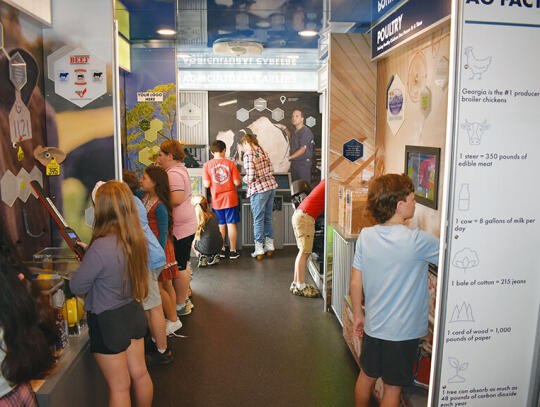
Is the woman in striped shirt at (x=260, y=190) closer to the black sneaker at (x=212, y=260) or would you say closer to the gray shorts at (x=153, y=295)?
the black sneaker at (x=212, y=260)

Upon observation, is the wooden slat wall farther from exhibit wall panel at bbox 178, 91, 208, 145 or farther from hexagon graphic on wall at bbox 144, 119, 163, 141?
exhibit wall panel at bbox 178, 91, 208, 145

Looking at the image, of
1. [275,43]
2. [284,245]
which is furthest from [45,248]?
[284,245]

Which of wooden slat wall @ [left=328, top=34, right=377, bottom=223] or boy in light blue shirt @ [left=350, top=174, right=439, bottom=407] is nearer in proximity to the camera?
boy in light blue shirt @ [left=350, top=174, right=439, bottom=407]

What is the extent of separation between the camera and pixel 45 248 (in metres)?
3.09

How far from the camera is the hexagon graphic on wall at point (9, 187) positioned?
2695 millimetres

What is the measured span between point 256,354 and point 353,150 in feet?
6.54

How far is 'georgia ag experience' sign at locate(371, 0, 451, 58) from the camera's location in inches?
110

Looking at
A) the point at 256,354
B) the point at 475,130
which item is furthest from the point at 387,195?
the point at 256,354

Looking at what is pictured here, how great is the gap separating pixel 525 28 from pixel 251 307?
140 inches

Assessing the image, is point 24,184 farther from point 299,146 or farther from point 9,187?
point 299,146

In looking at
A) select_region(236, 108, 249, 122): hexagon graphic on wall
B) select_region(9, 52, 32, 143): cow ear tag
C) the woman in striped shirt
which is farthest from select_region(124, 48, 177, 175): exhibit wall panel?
select_region(236, 108, 249, 122): hexagon graphic on wall

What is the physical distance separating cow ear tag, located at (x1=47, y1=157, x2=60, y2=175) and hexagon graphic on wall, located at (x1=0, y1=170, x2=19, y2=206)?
0.26 metres

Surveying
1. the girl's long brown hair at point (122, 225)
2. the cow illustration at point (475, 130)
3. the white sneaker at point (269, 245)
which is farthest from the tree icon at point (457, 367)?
the white sneaker at point (269, 245)

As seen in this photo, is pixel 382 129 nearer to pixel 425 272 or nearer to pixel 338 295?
pixel 338 295
